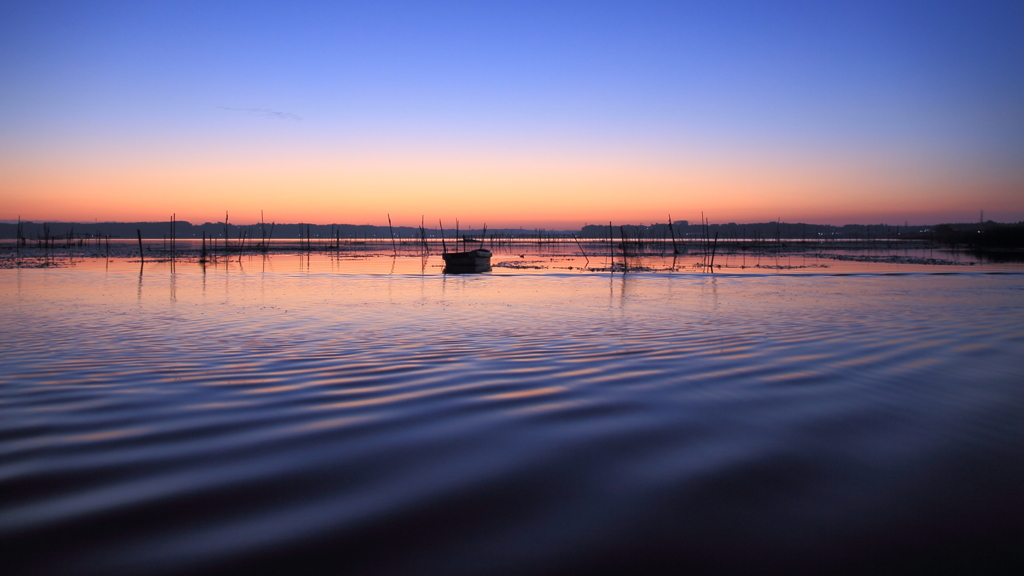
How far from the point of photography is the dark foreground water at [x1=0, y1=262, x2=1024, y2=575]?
2809 mm

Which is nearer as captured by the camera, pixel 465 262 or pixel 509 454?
pixel 509 454

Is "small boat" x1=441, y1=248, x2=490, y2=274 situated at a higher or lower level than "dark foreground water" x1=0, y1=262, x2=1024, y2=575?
higher

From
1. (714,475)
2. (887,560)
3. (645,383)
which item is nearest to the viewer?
(887,560)

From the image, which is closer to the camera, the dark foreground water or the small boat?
the dark foreground water

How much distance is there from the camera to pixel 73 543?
9.11 feet

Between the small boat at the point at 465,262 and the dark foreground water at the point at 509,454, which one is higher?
the small boat at the point at 465,262

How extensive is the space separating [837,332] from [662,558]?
28.7 feet

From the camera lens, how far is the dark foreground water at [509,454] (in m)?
2.81

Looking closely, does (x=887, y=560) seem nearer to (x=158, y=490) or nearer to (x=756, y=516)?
(x=756, y=516)

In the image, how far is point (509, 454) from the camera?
159 inches

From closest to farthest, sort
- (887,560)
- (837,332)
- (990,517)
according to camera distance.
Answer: (887,560)
(990,517)
(837,332)

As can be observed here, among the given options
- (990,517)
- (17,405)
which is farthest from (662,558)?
(17,405)

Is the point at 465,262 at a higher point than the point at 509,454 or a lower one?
higher

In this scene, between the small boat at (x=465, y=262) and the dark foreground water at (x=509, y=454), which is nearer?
the dark foreground water at (x=509, y=454)
